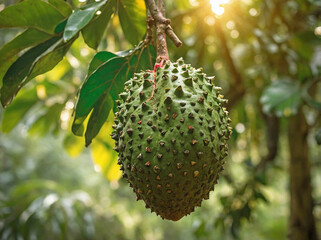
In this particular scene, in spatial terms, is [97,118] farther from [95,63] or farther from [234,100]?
[234,100]

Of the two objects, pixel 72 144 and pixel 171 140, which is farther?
pixel 72 144

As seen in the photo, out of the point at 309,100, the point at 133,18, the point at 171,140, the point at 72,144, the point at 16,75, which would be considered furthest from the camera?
the point at 72,144

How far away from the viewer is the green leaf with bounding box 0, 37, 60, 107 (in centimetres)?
114

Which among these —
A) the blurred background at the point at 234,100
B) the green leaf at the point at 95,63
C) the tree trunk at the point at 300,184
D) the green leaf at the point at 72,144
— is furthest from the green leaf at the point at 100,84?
the tree trunk at the point at 300,184

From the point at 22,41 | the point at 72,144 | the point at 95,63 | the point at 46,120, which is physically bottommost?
the point at 72,144

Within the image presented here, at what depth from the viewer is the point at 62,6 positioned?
1.26 metres

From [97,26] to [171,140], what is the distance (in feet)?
1.99

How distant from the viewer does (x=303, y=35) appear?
2.43m

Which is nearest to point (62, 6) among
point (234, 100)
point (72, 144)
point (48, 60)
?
point (48, 60)

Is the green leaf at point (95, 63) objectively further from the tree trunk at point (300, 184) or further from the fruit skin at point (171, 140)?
the tree trunk at point (300, 184)

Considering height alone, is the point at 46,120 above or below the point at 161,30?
below

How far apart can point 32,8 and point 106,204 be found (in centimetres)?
732

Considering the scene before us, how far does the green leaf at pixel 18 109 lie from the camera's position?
2.14 m

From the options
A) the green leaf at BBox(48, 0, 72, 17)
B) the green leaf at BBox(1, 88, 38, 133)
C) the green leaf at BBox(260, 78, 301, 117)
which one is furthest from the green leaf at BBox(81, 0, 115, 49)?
the green leaf at BBox(260, 78, 301, 117)
